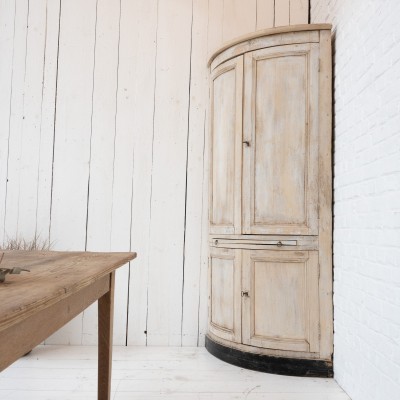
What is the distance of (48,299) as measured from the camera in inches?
35.9

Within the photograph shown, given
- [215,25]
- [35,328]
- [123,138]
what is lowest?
[35,328]

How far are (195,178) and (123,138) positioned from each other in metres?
0.62

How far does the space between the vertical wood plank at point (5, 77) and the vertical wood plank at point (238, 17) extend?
5.35 feet

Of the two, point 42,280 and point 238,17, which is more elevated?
point 238,17

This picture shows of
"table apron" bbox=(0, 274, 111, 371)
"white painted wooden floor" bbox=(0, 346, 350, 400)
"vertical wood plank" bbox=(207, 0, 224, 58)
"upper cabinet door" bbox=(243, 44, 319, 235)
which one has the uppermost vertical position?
"vertical wood plank" bbox=(207, 0, 224, 58)

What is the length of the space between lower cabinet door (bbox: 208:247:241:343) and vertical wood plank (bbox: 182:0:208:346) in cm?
26

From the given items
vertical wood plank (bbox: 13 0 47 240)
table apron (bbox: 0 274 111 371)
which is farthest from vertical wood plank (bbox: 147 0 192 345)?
table apron (bbox: 0 274 111 371)

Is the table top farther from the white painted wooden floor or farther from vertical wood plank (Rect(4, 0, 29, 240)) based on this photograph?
vertical wood plank (Rect(4, 0, 29, 240))

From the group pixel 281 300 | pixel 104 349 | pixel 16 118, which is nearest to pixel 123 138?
pixel 16 118

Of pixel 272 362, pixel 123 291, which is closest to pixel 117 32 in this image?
pixel 123 291

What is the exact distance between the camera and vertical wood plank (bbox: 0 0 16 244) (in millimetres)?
3469

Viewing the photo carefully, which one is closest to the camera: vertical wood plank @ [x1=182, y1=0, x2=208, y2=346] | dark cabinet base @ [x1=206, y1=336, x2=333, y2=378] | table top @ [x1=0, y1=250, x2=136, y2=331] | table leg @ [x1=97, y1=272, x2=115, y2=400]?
table top @ [x1=0, y1=250, x2=136, y2=331]
